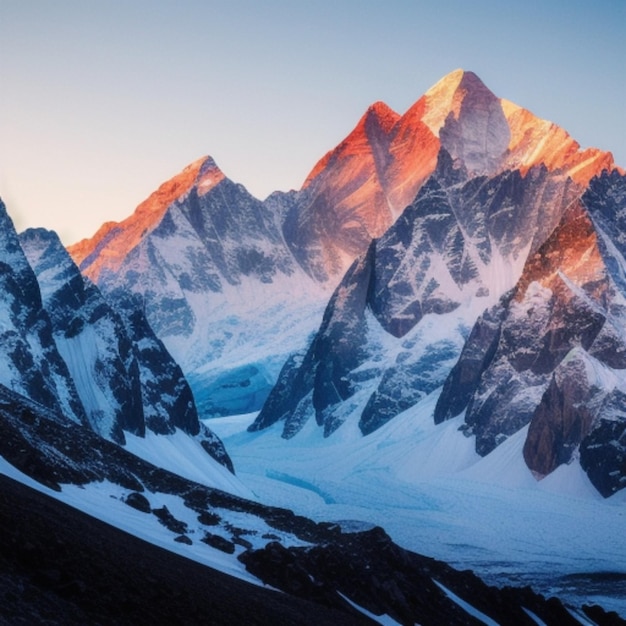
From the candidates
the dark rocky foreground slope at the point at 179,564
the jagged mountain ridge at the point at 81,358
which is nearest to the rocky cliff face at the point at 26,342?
the jagged mountain ridge at the point at 81,358

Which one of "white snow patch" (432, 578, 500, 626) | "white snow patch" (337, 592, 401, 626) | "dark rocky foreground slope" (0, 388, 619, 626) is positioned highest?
"dark rocky foreground slope" (0, 388, 619, 626)

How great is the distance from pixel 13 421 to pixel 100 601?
36.6 meters

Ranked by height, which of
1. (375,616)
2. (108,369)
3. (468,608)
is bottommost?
(468,608)

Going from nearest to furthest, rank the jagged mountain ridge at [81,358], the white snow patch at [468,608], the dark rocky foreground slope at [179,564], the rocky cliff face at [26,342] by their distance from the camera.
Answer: the dark rocky foreground slope at [179,564]
the white snow patch at [468,608]
the rocky cliff face at [26,342]
the jagged mountain ridge at [81,358]

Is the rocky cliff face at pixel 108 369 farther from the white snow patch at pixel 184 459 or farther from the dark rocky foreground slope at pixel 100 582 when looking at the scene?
the dark rocky foreground slope at pixel 100 582

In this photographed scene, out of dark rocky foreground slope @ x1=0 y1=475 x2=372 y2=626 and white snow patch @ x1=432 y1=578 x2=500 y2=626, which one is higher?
dark rocky foreground slope @ x1=0 y1=475 x2=372 y2=626

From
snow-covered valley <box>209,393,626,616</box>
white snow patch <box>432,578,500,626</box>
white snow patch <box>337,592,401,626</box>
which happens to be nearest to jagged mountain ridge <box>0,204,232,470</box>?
snow-covered valley <box>209,393,626,616</box>

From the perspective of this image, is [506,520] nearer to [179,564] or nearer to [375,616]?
[375,616]

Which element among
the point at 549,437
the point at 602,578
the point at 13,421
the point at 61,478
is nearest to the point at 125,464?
the point at 13,421

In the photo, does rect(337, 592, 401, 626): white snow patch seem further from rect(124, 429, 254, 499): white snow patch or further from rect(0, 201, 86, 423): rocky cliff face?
rect(124, 429, 254, 499): white snow patch

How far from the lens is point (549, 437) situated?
187375 millimetres

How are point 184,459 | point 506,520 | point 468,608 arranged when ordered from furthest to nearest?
point 506,520
point 184,459
point 468,608

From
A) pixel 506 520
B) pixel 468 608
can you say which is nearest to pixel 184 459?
pixel 506 520

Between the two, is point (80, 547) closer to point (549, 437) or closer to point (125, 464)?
point (125, 464)
